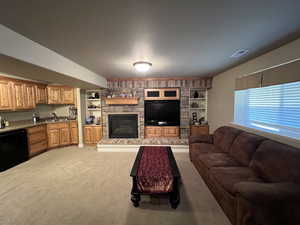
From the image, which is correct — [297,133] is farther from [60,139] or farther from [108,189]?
[60,139]

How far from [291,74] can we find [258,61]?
787 mm

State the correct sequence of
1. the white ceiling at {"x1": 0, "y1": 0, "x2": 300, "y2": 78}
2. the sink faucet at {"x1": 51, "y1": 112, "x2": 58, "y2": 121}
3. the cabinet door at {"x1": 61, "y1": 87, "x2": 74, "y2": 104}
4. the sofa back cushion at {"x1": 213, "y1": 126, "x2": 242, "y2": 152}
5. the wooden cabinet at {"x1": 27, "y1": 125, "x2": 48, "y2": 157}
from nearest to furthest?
the white ceiling at {"x1": 0, "y1": 0, "x2": 300, "y2": 78}
the sofa back cushion at {"x1": 213, "y1": 126, "x2": 242, "y2": 152}
the wooden cabinet at {"x1": 27, "y1": 125, "x2": 48, "y2": 157}
the cabinet door at {"x1": 61, "y1": 87, "x2": 74, "y2": 104}
the sink faucet at {"x1": 51, "y1": 112, "x2": 58, "y2": 121}

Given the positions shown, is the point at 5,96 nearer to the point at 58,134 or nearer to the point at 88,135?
the point at 58,134

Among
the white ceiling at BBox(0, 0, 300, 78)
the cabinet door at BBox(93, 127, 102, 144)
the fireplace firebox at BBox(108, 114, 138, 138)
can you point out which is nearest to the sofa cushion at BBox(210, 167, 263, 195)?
the white ceiling at BBox(0, 0, 300, 78)

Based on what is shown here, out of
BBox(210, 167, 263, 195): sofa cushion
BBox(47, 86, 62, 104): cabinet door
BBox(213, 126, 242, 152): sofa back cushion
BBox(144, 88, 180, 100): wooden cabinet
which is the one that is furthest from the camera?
BBox(144, 88, 180, 100): wooden cabinet

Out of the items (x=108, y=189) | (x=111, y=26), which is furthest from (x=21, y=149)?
(x=111, y=26)

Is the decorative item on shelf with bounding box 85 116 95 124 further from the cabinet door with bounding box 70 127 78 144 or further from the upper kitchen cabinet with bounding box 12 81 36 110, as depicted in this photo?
the upper kitchen cabinet with bounding box 12 81 36 110

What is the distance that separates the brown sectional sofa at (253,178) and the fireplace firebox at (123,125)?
104 inches

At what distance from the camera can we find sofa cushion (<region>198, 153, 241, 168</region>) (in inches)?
92.4

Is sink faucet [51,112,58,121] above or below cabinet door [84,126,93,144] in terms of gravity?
above

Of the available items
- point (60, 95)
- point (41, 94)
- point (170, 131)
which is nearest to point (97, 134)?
point (60, 95)

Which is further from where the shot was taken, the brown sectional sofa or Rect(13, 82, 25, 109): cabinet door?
Rect(13, 82, 25, 109): cabinet door

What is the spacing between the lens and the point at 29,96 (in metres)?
4.01

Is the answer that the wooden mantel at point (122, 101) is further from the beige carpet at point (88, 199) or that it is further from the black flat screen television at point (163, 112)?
the beige carpet at point (88, 199)
